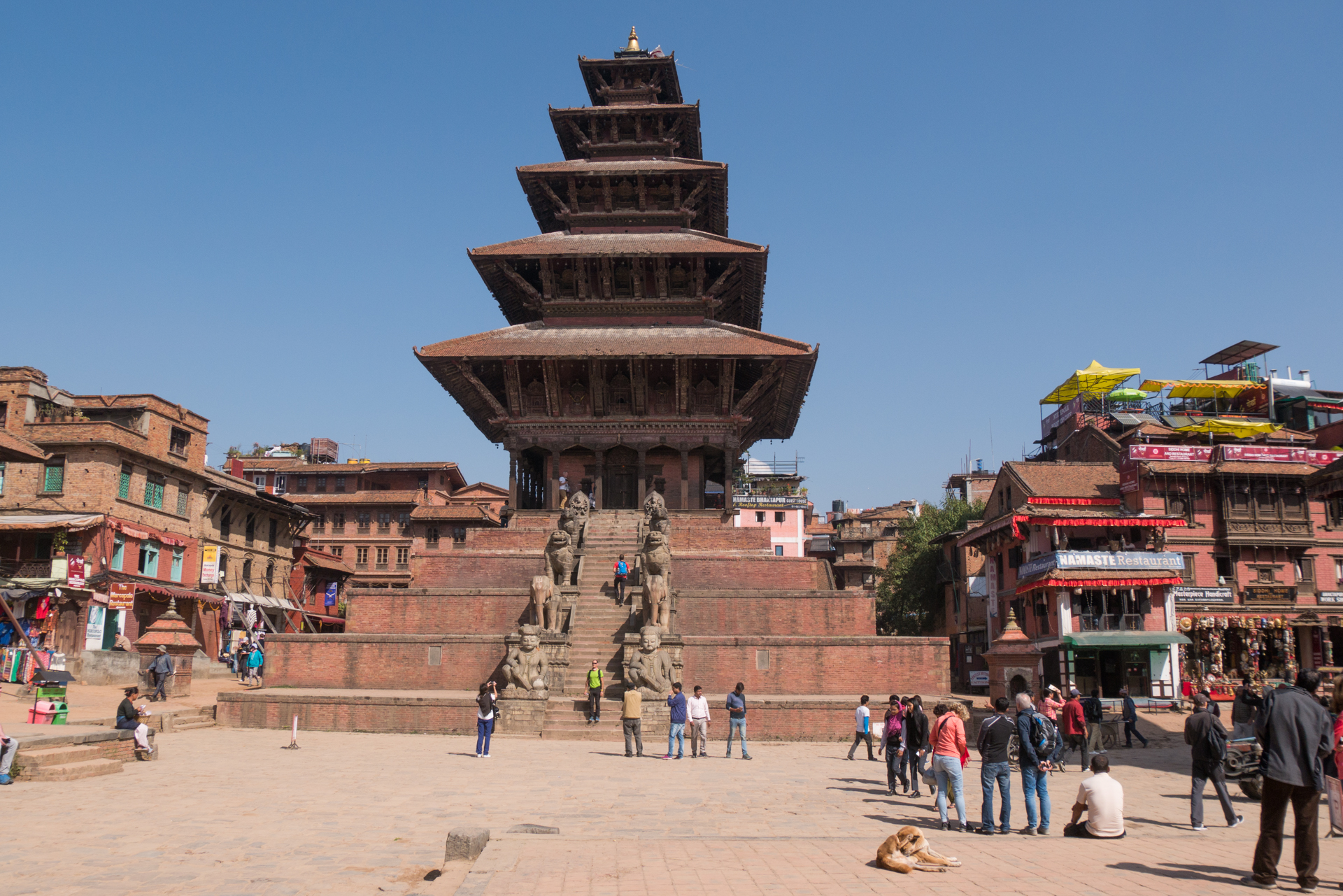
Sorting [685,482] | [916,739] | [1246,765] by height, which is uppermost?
[685,482]

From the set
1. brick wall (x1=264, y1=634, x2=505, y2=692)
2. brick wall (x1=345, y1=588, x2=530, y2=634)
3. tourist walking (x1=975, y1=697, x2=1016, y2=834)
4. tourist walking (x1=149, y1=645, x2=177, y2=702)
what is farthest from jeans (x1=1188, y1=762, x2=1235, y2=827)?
tourist walking (x1=149, y1=645, x2=177, y2=702)

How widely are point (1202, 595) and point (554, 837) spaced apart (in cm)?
3873

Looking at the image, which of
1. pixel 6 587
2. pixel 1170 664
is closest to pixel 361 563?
pixel 6 587

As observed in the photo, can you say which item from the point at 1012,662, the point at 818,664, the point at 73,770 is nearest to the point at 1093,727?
the point at 1012,662

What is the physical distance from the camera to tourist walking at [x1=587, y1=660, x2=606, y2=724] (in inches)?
794

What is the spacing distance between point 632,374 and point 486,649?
1231cm

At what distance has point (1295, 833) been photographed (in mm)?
7871

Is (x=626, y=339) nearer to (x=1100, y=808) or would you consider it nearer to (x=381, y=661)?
(x=381, y=661)

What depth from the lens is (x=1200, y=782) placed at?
447 inches

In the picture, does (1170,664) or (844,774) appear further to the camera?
(1170,664)

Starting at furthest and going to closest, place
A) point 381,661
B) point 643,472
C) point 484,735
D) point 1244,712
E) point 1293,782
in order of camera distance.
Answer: point 643,472, point 381,661, point 484,735, point 1244,712, point 1293,782

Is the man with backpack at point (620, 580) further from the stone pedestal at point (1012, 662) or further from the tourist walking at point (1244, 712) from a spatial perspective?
the tourist walking at point (1244, 712)

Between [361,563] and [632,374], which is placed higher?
[632,374]

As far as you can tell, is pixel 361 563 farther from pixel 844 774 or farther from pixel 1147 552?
pixel 844 774
